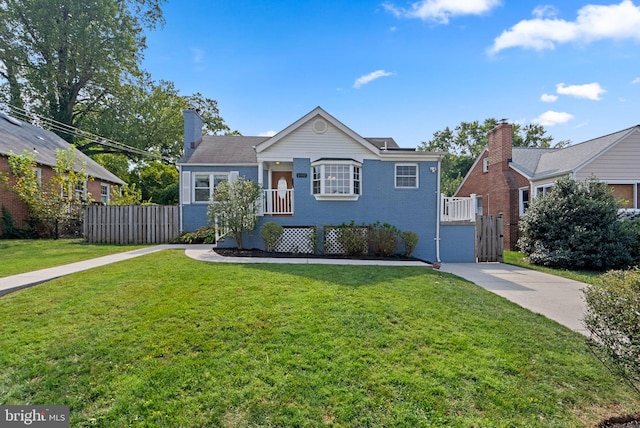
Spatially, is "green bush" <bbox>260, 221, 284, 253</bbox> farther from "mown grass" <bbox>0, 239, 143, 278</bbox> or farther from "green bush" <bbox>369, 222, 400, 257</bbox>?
"mown grass" <bbox>0, 239, 143, 278</bbox>

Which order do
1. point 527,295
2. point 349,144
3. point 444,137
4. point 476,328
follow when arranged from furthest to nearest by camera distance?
point 444,137 → point 349,144 → point 527,295 → point 476,328

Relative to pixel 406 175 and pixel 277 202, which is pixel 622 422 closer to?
pixel 406 175

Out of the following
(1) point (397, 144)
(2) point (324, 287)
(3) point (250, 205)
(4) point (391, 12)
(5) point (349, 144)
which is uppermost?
(4) point (391, 12)

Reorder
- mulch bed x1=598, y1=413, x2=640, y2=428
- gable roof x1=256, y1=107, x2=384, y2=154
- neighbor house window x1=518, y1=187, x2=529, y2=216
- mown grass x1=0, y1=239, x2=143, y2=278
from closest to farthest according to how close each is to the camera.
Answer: mulch bed x1=598, y1=413, x2=640, y2=428 → mown grass x1=0, y1=239, x2=143, y2=278 → gable roof x1=256, y1=107, x2=384, y2=154 → neighbor house window x1=518, y1=187, x2=529, y2=216

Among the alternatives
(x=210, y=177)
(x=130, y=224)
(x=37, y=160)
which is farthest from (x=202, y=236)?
(x=37, y=160)

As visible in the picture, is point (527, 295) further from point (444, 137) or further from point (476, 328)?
point (444, 137)

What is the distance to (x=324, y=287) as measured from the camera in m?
5.89

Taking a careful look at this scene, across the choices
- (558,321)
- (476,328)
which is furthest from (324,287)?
(558,321)

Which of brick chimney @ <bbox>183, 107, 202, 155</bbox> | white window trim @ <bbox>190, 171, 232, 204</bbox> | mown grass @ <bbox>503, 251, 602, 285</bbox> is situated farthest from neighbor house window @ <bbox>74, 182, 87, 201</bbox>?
mown grass @ <bbox>503, 251, 602, 285</bbox>

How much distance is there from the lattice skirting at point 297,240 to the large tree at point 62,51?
83.3ft

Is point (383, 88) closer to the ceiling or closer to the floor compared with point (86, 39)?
closer to the floor

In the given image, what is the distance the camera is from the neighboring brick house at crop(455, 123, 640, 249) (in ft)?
45.5

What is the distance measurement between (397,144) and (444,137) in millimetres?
24761

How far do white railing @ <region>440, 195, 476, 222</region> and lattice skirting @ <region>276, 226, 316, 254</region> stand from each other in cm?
554
